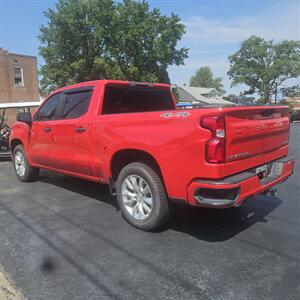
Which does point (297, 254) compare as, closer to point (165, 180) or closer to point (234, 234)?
point (234, 234)

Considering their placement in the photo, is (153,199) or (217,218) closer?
(153,199)

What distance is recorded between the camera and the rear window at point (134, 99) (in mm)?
5419

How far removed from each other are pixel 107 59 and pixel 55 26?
562cm

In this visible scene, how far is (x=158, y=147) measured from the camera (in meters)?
4.06

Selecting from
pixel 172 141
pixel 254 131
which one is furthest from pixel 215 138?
pixel 254 131

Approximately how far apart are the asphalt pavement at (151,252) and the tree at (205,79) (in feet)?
367

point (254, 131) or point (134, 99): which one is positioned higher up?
point (134, 99)

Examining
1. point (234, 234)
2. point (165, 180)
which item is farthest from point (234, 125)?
point (234, 234)

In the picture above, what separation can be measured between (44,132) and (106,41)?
80.5 ft

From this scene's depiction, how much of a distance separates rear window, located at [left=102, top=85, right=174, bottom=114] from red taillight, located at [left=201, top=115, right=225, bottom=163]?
2.11m

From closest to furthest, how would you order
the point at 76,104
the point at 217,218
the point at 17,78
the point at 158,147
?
the point at 158,147
the point at 217,218
the point at 76,104
the point at 17,78

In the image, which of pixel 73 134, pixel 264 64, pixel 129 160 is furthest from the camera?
pixel 264 64

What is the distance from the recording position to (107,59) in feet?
95.7

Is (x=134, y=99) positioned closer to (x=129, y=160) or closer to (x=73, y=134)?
(x=73, y=134)
